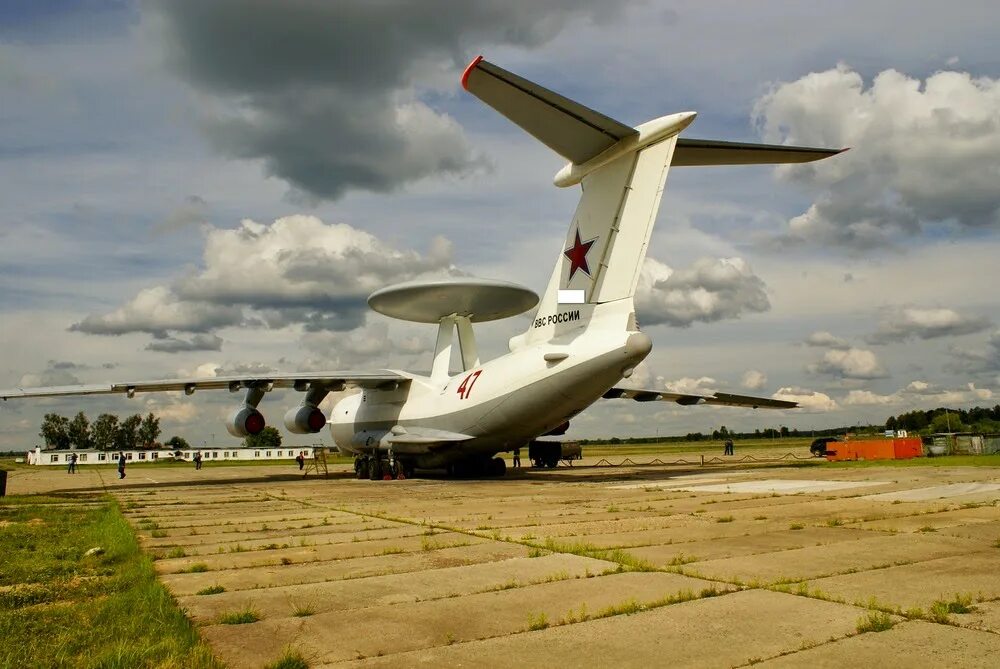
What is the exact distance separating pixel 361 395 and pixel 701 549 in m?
21.2

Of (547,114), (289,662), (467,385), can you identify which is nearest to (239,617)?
(289,662)

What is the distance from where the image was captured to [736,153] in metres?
15.9

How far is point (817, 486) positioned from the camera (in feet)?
43.9

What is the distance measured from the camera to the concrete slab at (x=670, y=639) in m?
3.55

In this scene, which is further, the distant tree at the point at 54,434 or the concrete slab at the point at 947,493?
the distant tree at the point at 54,434

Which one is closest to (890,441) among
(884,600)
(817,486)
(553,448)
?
→ (553,448)

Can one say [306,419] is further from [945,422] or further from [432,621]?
[945,422]

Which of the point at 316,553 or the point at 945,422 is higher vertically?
the point at 945,422

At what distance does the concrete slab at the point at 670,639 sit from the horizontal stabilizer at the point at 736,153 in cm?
1258

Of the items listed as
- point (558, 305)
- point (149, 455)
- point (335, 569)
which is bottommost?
point (149, 455)

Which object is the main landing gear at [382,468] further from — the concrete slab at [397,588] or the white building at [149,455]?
the white building at [149,455]

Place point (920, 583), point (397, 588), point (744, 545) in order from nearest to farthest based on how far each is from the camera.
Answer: point (920, 583), point (397, 588), point (744, 545)

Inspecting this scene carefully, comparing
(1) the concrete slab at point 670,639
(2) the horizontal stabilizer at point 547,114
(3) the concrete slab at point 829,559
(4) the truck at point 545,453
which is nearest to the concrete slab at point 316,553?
(3) the concrete slab at point 829,559

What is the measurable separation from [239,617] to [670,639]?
98.4 inches
